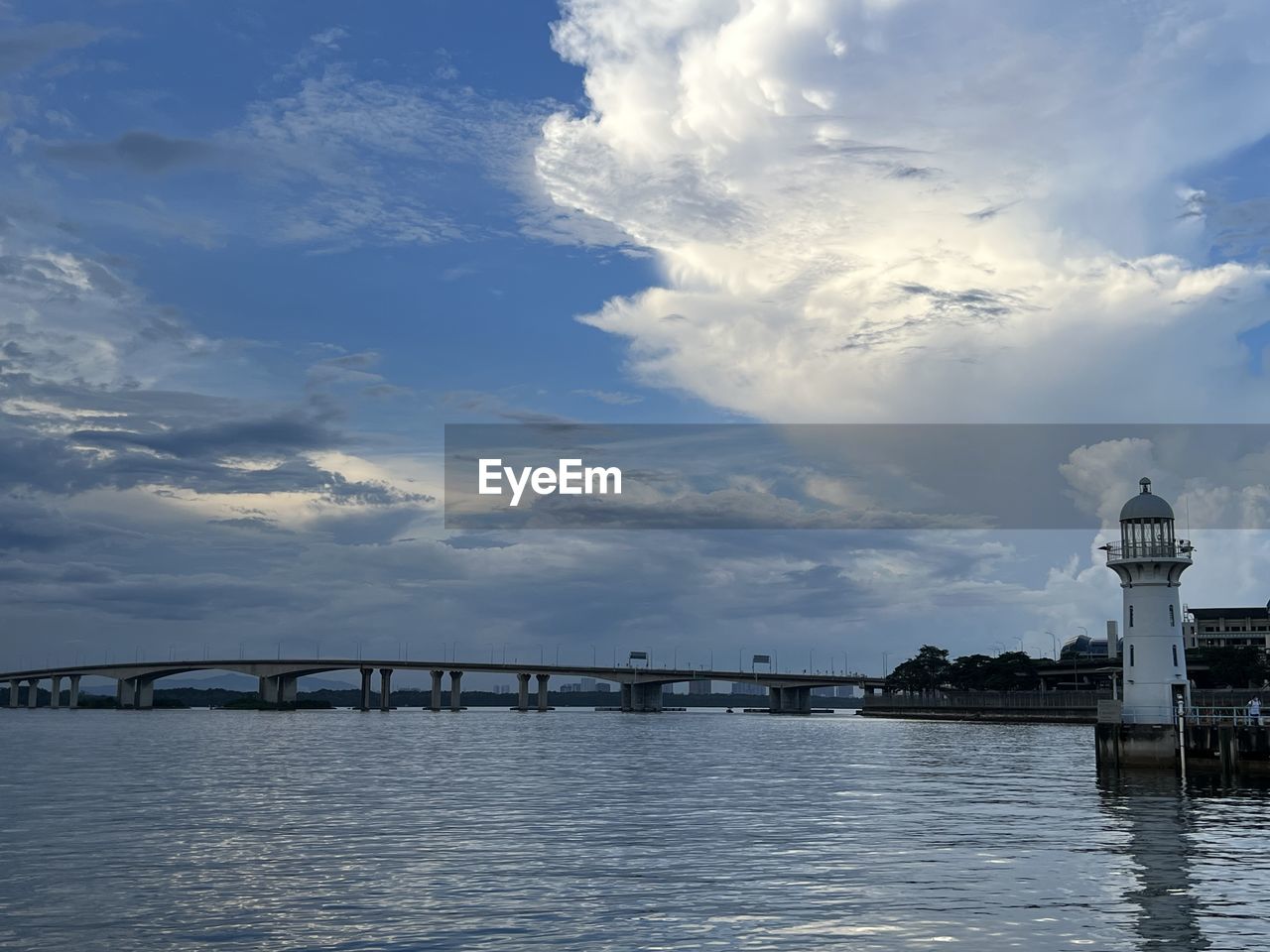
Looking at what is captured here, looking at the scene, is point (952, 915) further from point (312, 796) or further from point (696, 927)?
point (312, 796)

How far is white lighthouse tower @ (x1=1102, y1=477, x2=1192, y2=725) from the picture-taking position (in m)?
65.1

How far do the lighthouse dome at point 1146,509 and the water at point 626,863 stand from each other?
1450 centimetres

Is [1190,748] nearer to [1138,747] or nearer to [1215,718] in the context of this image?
[1215,718]

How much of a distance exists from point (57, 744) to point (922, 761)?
266ft

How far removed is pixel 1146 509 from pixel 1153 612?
573 centimetres

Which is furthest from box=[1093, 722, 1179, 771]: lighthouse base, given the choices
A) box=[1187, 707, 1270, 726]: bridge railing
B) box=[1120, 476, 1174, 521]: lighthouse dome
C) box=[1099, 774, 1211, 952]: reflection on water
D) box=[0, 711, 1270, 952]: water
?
box=[1120, 476, 1174, 521]: lighthouse dome

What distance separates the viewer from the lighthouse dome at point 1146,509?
6625 cm

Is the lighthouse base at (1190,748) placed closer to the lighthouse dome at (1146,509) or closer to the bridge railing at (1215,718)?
the bridge railing at (1215,718)

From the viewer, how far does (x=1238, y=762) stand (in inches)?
2387

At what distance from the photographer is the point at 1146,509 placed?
219 ft

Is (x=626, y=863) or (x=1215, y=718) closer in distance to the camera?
(x=626, y=863)

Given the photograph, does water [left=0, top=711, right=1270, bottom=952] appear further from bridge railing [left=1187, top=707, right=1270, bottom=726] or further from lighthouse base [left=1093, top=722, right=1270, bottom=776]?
bridge railing [left=1187, top=707, right=1270, bottom=726]

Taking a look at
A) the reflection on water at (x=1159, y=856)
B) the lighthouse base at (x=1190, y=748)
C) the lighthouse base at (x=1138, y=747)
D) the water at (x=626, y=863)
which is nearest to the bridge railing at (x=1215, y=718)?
the lighthouse base at (x=1190, y=748)

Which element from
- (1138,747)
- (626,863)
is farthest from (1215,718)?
(626,863)
